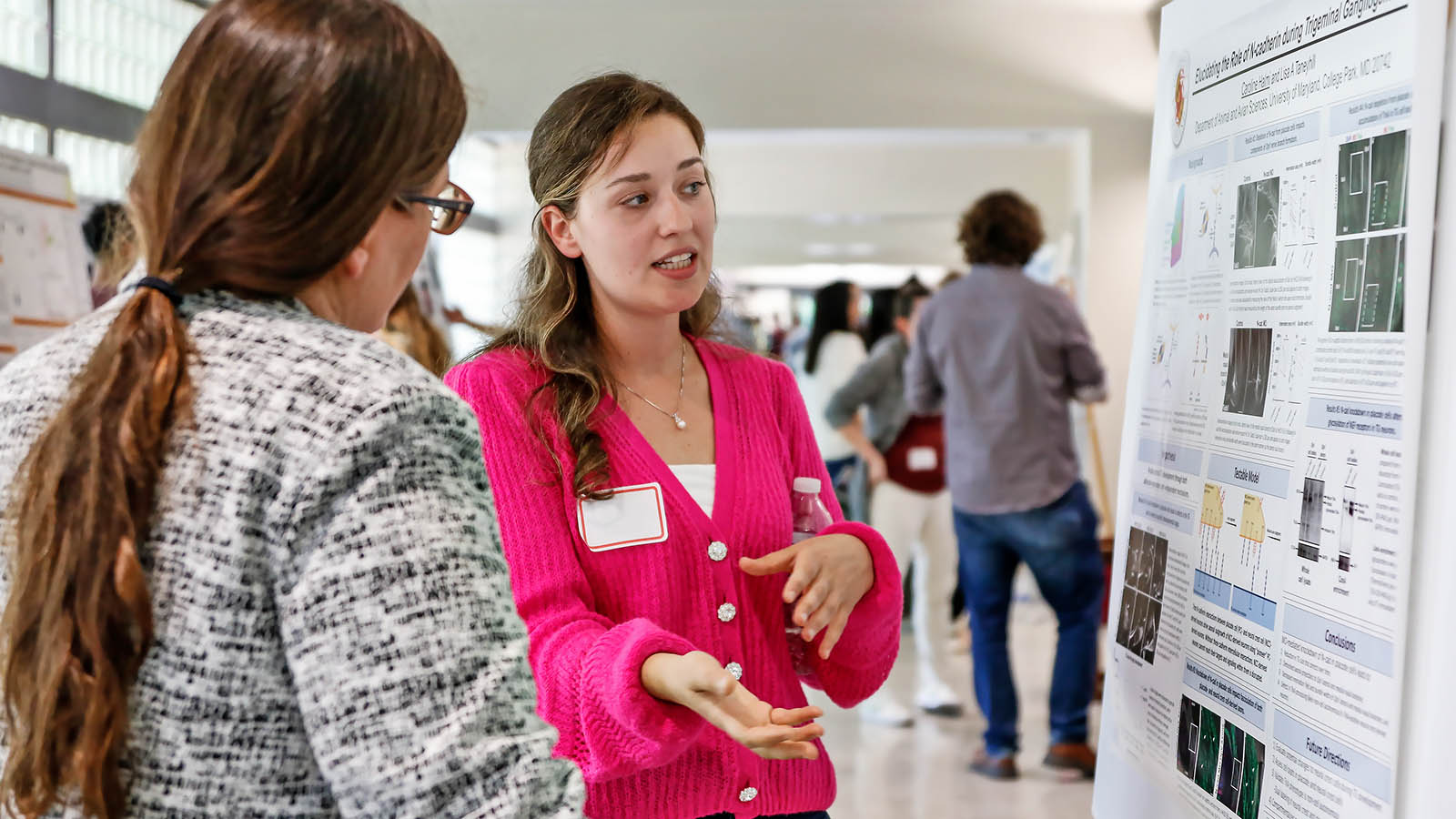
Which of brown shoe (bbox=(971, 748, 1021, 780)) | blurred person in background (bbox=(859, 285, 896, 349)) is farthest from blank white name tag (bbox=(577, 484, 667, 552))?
blurred person in background (bbox=(859, 285, 896, 349))

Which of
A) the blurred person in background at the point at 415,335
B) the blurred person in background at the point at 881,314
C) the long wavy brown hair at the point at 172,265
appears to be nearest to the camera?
the long wavy brown hair at the point at 172,265

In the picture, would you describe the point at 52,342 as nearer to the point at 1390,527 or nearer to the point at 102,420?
the point at 102,420

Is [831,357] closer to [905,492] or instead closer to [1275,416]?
[905,492]

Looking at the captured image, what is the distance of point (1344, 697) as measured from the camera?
1.06 m

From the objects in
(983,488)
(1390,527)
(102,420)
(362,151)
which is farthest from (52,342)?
(983,488)

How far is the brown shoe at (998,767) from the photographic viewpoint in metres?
3.97

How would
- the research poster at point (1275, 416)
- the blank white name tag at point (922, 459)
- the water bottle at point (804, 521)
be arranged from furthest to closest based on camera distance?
the blank white name tag at point (922, 459) < the water bottle at point (804, 521) < the research poster at point (1275, 416)

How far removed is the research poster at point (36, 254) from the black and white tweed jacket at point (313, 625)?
6.22 feet

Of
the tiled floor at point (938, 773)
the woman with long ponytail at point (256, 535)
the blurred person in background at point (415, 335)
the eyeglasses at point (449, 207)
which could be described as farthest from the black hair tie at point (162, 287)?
the tiled floor at point (938, 773)

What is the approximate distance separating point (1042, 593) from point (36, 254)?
2886mm

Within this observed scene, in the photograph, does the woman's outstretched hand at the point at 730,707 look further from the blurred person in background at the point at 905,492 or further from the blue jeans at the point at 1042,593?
the blurred person in background at the point at 905,492

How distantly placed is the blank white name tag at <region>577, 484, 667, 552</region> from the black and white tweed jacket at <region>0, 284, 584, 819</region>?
0.62 meters

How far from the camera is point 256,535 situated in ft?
2.40

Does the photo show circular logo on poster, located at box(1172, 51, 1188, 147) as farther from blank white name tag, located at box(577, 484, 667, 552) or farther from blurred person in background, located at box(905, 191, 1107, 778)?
blurred person in background, located at box(905, 191, 1107, 778)
